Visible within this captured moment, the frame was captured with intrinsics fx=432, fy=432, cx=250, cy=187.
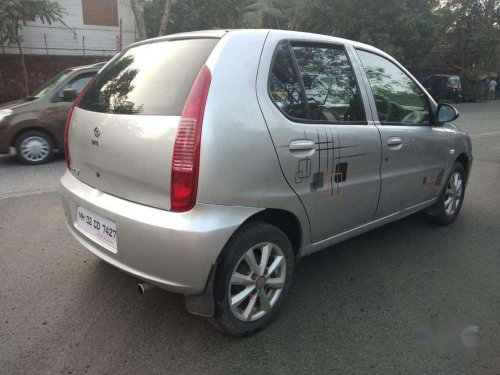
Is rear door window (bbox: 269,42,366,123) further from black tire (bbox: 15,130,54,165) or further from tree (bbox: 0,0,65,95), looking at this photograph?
tree (bbox: 0,0,65,95)

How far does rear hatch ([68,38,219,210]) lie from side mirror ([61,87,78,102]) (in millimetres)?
4707

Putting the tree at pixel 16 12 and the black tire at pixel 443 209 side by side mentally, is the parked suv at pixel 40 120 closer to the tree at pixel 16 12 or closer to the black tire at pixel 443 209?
the black tire at pixel 443 209

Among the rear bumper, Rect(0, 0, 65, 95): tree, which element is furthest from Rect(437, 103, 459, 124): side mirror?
Rect(0, 0, 65, 95): tree

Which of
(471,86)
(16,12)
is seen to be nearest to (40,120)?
(16,12)

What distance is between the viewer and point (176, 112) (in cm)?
222

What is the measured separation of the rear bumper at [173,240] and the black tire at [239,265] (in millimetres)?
100

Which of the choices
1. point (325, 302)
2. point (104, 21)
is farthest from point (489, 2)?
point (325, 302)

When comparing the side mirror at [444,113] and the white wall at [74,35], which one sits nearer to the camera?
the side mirror at [444,113]

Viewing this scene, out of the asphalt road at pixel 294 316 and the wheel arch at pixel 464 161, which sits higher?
the wheel arch at pixel 464 161

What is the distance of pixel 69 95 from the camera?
7.16 metres

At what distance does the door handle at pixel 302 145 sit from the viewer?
2.49 meters

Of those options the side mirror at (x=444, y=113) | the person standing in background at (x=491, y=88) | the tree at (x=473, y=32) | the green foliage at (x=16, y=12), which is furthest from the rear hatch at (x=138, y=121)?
the person standing in background at (x=491, y=88)

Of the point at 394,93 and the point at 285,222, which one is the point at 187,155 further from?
the point at 394,93

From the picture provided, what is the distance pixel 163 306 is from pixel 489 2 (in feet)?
106
